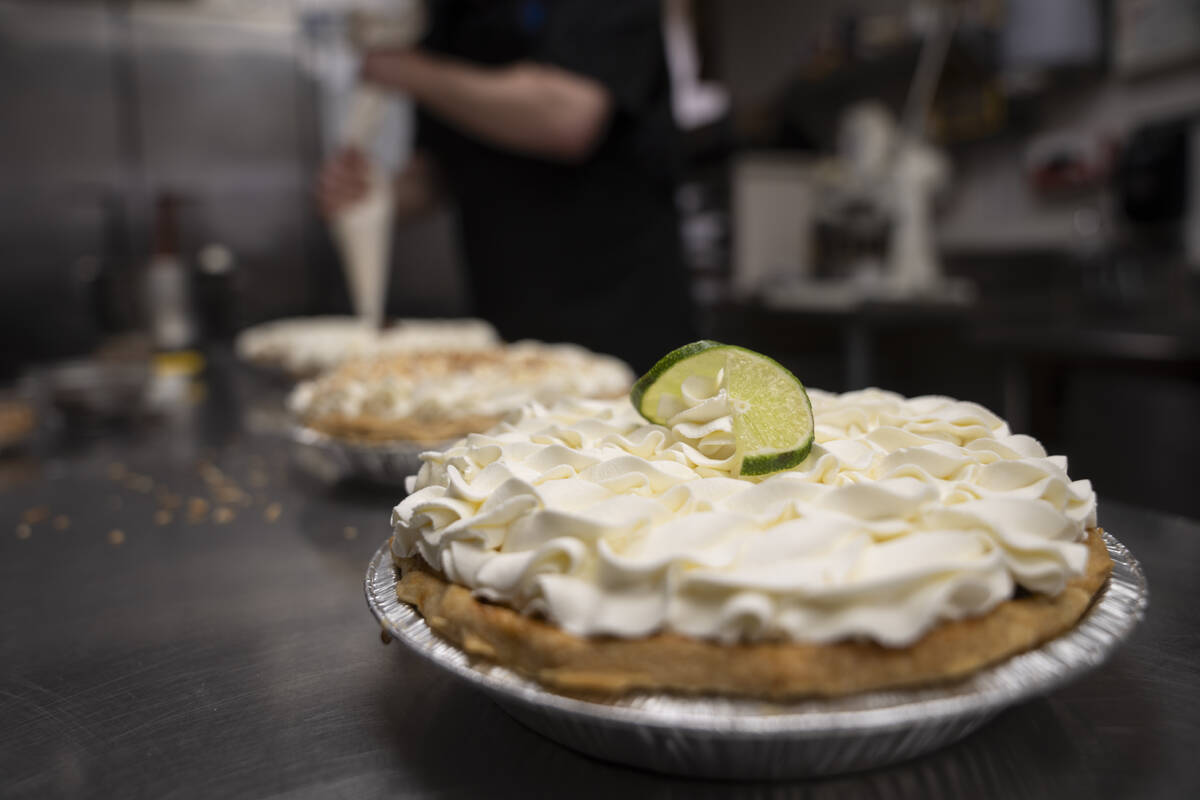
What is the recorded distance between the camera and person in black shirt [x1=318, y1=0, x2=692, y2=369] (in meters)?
2.18

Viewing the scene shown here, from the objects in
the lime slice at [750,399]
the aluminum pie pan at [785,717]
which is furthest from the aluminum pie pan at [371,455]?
the aluminum pie pan at [785,717]

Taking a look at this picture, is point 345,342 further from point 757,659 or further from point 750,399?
point 757,659

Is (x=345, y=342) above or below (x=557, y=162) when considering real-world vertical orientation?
below

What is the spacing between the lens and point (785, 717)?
1.58ft

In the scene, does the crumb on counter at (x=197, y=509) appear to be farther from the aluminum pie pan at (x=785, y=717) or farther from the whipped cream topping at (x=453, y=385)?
the aluminum pie pan at (x=785, y=717)

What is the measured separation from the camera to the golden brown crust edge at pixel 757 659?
510 mm

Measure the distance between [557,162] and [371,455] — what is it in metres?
1.45

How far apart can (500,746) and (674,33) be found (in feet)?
25.0

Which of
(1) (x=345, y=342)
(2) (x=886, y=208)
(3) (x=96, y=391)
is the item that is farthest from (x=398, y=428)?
(2) (x=886, y=208)

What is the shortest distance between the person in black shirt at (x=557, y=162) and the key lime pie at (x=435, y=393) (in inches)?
32.9

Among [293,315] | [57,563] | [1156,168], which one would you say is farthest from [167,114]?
[1156,168]

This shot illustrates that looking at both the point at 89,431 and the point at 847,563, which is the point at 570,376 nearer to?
the point at 847,563

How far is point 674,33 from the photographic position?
7.41m

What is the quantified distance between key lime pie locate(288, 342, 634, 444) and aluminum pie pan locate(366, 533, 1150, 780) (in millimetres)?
633
